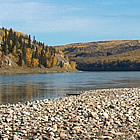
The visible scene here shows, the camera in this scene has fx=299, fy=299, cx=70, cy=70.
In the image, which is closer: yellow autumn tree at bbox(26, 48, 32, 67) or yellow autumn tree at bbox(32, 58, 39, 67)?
yellow autumn tree at bbox(26, 48, 32, 67)

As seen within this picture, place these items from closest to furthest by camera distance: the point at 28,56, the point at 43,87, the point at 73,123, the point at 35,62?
1. the point at 73,123
2. the point at 43,87
3. the point at 28,56
4. the point at 35,62

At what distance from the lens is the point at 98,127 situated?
55.6ft

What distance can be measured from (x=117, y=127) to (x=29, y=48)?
18604 centimetres

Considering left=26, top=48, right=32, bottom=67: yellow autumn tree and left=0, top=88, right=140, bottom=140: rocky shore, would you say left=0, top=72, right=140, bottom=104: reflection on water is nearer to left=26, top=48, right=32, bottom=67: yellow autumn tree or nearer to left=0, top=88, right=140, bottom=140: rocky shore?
left=0, top=88, right=140, bottom=140: rocky shore

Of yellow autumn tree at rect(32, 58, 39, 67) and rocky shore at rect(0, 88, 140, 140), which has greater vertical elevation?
yellow autumn tree at rect(32, 58, 39, 67)

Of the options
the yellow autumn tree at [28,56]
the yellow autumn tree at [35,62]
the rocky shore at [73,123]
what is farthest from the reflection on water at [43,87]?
the yellow autumn tree at [35,62]

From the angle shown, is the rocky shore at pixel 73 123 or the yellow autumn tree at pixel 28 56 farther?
the yellow autumn tree at pixel 28 56

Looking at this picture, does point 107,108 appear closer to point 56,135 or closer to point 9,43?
point 56,135

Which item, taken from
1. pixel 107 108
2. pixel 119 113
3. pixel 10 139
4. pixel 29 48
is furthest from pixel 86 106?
pixel 29 48

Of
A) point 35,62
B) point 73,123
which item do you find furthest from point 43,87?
point 35,62

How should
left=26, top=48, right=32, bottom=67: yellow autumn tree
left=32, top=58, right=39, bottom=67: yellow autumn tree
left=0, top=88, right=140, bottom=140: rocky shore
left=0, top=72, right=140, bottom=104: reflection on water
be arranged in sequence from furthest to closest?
left=32, top=58, right=39, bottom=67: yellow autumn tree < left=26, top=48, right=32, bottom=67: yellow autumn tree < left=0, top=72, right=140, bottom=104: reflection on water < left=0, top=88, right=140, bottom=140: rocky shore

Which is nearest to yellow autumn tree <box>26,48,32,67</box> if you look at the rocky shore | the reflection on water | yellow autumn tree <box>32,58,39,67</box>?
yellow autumn tree <box>32,58,39,67</box>

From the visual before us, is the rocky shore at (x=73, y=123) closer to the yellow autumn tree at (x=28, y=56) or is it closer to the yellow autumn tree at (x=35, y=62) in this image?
the yellow autumn tree at (x=28, y=56)

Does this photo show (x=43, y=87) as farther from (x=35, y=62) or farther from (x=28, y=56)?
(x=35, y=62)
